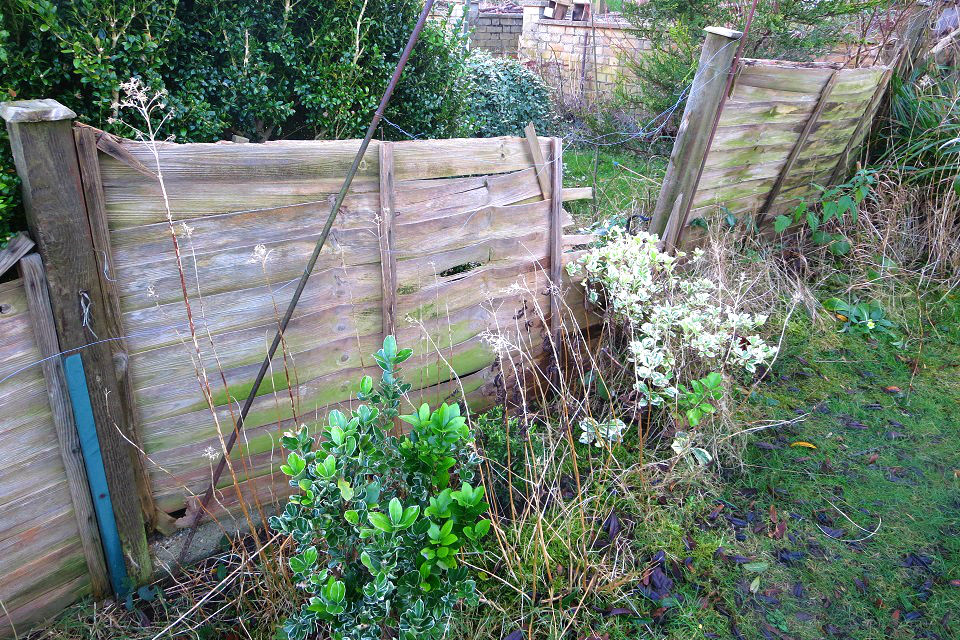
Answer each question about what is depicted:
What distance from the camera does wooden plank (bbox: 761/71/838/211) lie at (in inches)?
173

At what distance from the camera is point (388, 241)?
2.50m

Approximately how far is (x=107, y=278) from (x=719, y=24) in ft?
21.9

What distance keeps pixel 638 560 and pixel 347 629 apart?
1.23 m

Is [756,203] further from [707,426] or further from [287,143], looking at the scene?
[287,143]

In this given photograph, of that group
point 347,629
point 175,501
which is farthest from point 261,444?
point 347,629

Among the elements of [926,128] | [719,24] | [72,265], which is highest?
[719,24]

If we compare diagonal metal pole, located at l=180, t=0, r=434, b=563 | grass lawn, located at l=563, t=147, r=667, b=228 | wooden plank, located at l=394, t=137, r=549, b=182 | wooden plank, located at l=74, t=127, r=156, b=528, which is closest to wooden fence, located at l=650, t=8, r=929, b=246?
grass lawn, located at l=563, t=147, r=667, b=228

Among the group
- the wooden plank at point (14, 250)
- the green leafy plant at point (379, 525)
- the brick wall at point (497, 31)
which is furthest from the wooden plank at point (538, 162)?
A: the brick wall at point (497, 31)

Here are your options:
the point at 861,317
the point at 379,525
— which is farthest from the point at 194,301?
the point at 861,317

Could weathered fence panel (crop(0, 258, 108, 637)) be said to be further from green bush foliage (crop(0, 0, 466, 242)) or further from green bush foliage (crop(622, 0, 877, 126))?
green bush foliage (crop(622, 0, 877, 126))

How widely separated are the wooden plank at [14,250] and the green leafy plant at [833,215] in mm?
4376

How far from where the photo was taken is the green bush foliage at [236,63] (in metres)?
2.15

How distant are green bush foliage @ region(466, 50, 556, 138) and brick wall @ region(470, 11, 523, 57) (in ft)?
13.1

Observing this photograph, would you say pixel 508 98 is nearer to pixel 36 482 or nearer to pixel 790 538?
pixel 790 538
